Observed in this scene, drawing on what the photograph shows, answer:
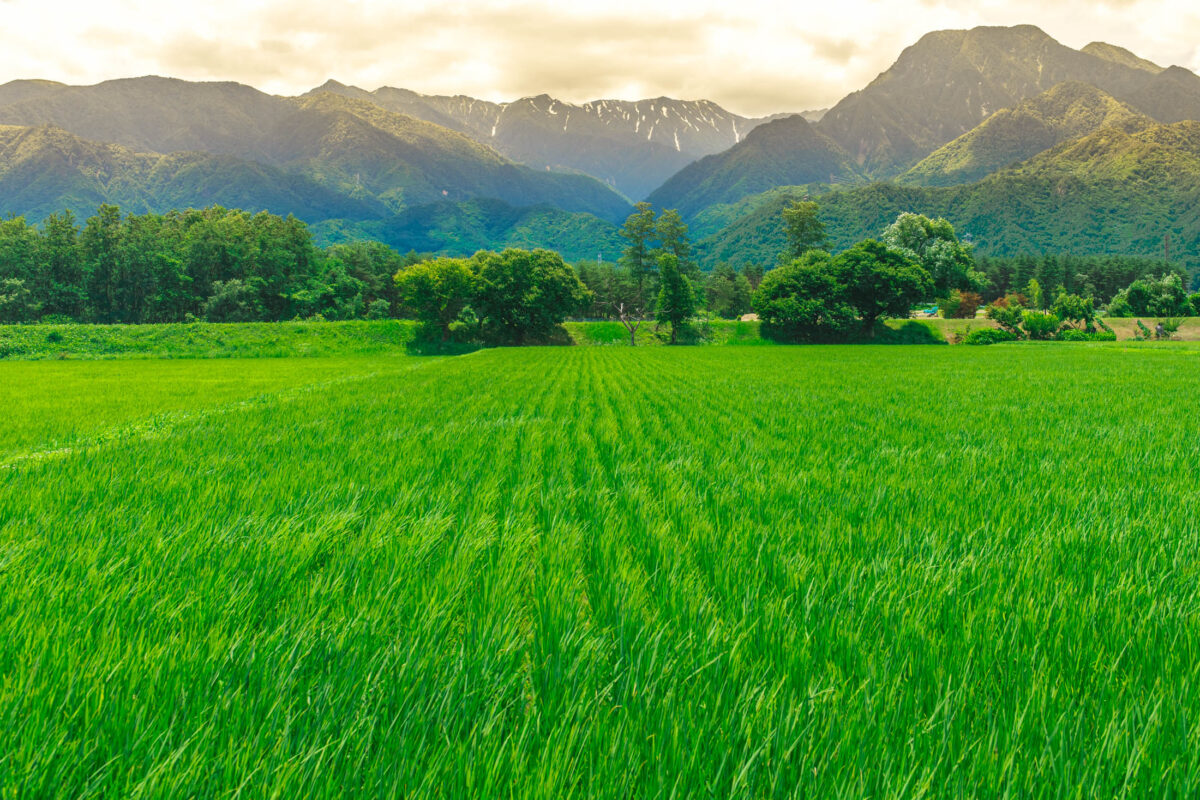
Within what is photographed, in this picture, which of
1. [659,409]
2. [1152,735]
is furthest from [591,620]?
[659,409]

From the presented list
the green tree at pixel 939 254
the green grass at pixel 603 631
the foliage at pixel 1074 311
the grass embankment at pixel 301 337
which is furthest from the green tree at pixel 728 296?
the green grass at pixel 603 631

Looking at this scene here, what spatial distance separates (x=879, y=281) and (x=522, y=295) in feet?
127

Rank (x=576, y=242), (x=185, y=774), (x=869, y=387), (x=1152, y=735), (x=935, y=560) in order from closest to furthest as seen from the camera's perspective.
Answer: (x=185, y=774) → (x=1152, y=735) → (x=935, y=560) → (x=869, y=387) → (x=576, y=242)

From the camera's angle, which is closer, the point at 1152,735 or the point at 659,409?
the point at 1152,735

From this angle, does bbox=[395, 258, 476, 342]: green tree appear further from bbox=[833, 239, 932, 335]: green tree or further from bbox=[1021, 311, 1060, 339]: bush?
bbox=[1021, 311, 1060, 339]: bush

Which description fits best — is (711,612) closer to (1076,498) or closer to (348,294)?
(1076,498)

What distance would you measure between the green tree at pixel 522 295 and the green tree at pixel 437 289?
210 centimetres

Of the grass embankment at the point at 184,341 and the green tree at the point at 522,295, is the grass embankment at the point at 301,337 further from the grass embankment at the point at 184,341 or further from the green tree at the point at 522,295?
the green tree at the point at 522,295

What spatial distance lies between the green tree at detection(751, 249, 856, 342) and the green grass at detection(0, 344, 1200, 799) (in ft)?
175

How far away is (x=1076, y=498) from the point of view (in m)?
3.91

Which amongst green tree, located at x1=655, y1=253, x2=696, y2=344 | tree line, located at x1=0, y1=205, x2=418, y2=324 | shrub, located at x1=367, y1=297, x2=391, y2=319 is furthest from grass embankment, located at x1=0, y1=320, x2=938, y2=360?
tree line, located at x1=0, y1=205, x2=418, y2=324

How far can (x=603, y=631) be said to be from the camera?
193 cm

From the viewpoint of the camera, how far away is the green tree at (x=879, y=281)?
53.2 meters

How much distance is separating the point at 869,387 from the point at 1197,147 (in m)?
240
